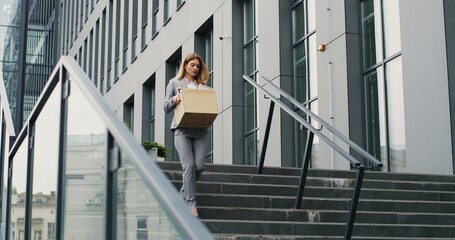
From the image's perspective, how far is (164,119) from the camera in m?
24.8

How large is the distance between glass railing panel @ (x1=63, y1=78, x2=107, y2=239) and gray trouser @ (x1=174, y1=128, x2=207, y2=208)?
12.1 feet

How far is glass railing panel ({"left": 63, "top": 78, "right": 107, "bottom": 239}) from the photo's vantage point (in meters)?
Answer: 3.57

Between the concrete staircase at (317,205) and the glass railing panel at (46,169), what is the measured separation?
232cm

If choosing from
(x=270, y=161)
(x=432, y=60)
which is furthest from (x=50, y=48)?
(x=432, y=60)

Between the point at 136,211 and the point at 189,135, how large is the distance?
4.92 meters

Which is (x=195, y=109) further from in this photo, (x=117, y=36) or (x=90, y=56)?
(x=90, y=56)

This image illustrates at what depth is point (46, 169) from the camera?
16.5 feet

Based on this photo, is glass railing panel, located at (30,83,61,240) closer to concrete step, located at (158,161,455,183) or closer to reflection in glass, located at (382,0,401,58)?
concrete step, located at (158,161,455,183)

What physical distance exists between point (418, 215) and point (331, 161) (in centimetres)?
593

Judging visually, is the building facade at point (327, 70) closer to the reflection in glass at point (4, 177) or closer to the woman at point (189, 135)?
the woman at point (189, 135)

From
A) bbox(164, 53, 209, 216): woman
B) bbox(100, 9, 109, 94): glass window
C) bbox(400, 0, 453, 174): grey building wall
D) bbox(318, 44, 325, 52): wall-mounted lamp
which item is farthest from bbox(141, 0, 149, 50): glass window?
bbox(164, 53, 209, 216): woman

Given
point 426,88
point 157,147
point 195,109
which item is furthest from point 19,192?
point 157,147

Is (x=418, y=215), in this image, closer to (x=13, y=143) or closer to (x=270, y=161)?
(x=13, y=143)

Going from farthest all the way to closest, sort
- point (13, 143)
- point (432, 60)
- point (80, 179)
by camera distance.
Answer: point (432, 60) → point (13, 143) → point (80, 179)
